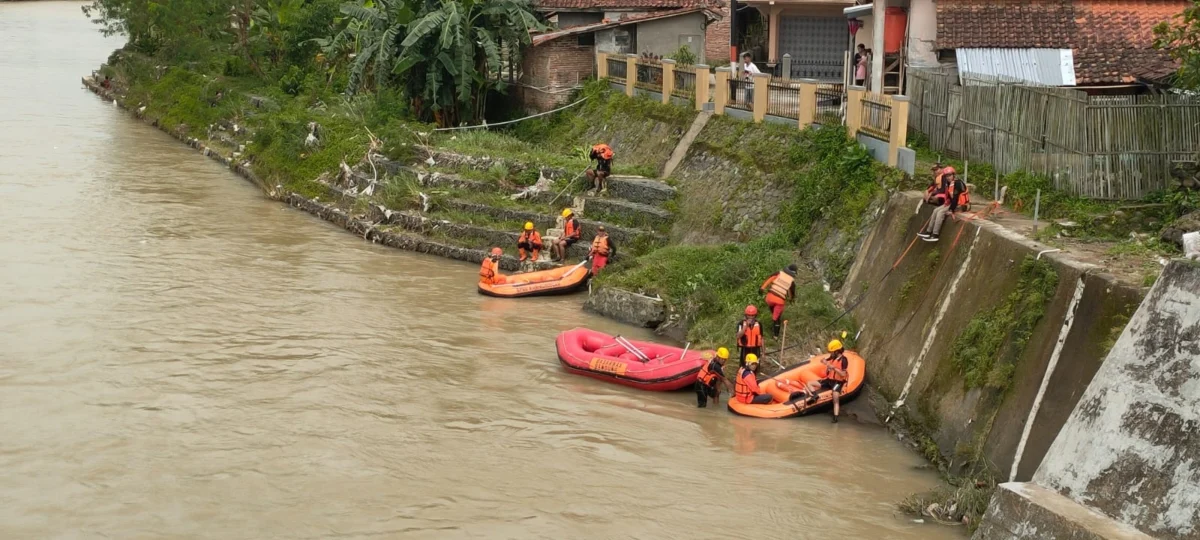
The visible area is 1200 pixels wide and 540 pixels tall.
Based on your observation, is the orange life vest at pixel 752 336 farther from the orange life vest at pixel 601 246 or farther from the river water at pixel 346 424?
the orange life vest at pixel 601 246

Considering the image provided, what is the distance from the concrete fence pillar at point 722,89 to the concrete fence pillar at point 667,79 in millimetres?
1777

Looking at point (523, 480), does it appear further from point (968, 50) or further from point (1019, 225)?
point (968, 50)

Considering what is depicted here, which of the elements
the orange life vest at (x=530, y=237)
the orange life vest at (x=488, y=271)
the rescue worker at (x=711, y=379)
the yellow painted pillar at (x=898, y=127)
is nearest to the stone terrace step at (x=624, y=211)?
the orange life vest at (x=530, y=237)

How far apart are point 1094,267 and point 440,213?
13837 mm

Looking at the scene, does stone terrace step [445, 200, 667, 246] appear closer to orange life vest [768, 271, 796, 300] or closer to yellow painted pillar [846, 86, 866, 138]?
yellow painted pillar [846, 86, 866, 138]

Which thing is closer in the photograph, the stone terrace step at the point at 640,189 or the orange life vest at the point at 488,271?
the orange life vest at the point at 488,271

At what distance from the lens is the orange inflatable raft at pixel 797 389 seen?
14.7 meters

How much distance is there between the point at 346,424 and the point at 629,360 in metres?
3.72

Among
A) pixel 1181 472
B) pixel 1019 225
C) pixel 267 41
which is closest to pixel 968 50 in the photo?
pixel 1019 225

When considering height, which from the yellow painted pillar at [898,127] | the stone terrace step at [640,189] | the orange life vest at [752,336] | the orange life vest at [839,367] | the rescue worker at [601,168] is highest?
the yellow painted pillar at [898,127]

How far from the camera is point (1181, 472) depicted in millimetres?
9633

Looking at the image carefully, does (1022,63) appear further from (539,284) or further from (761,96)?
(539,284)

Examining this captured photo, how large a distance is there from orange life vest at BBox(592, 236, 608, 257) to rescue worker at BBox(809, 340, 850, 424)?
18.8 feet

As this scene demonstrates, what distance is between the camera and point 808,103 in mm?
20266
